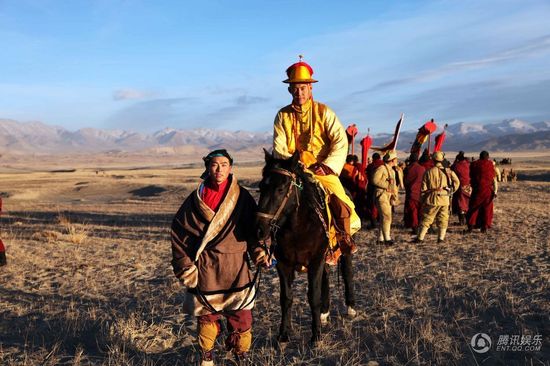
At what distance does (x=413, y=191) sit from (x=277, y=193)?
782 cm

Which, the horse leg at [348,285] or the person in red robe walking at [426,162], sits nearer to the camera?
the horse leg at [348,285]

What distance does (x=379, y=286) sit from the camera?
6516mm

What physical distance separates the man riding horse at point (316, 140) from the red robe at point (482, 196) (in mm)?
7012

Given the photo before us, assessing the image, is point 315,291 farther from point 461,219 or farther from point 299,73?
point 461,219

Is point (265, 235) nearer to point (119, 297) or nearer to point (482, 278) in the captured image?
point (119, 297)

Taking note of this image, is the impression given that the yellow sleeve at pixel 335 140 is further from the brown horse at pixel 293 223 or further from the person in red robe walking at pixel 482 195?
the person in red robe walking at pixel 482 195

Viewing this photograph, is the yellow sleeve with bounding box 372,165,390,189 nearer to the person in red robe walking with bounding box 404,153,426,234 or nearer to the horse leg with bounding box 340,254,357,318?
the person in red robe walking with bounding box 404,153,426,234

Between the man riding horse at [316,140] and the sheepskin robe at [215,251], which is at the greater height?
the man riding horse at [316,140]

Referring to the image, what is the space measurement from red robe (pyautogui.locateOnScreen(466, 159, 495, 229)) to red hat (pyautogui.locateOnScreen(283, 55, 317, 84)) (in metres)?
7.66

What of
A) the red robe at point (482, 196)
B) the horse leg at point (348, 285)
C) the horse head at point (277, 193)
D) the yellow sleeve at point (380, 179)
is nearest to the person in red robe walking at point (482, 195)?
the red robe at point (482, 196)

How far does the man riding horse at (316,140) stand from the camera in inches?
181

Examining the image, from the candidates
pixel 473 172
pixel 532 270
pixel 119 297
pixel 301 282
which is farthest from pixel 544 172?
pixel 119 297

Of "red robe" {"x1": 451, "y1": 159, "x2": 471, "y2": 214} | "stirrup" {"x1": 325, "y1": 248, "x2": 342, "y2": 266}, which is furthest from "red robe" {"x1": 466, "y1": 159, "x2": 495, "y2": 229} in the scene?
"stirrup" {"x1": 325, "y1": 248, "x2": 342, "y2": 266}

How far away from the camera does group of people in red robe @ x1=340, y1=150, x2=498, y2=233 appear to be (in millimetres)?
10523
